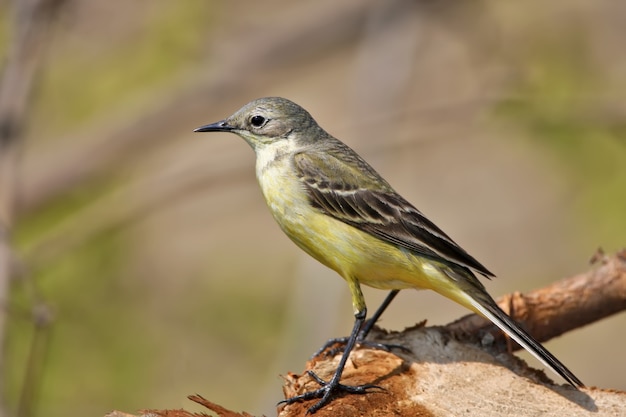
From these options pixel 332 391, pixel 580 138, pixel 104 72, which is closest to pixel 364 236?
pixel 332 391

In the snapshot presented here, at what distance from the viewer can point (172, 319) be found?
41.9 ft

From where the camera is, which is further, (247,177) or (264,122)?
(247,177)

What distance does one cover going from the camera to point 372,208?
19.2 feet

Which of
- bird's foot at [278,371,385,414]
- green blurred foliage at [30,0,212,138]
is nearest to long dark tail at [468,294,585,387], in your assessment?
bird's foot at [278,371,385,414]

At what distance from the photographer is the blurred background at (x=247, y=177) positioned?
36.7 ft

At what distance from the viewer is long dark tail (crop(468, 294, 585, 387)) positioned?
5.06m

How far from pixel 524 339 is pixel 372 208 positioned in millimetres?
1286

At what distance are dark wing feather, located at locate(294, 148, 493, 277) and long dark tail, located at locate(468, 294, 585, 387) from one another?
217 mm

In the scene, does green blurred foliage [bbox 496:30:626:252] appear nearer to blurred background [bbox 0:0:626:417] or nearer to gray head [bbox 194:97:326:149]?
blurred background [bbox 0:0:626:417]

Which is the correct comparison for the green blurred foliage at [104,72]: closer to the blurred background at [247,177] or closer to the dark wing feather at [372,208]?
the blurred background at [247,177]

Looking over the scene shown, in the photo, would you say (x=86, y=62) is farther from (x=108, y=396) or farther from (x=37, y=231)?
(x=108, y=396)

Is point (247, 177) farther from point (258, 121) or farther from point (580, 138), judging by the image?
point (258, 121)

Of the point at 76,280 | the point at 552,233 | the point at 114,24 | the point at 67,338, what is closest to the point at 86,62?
the point at 114,24

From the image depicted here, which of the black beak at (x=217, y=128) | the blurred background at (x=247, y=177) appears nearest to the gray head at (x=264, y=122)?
the black beak at (x=217, y=128)
